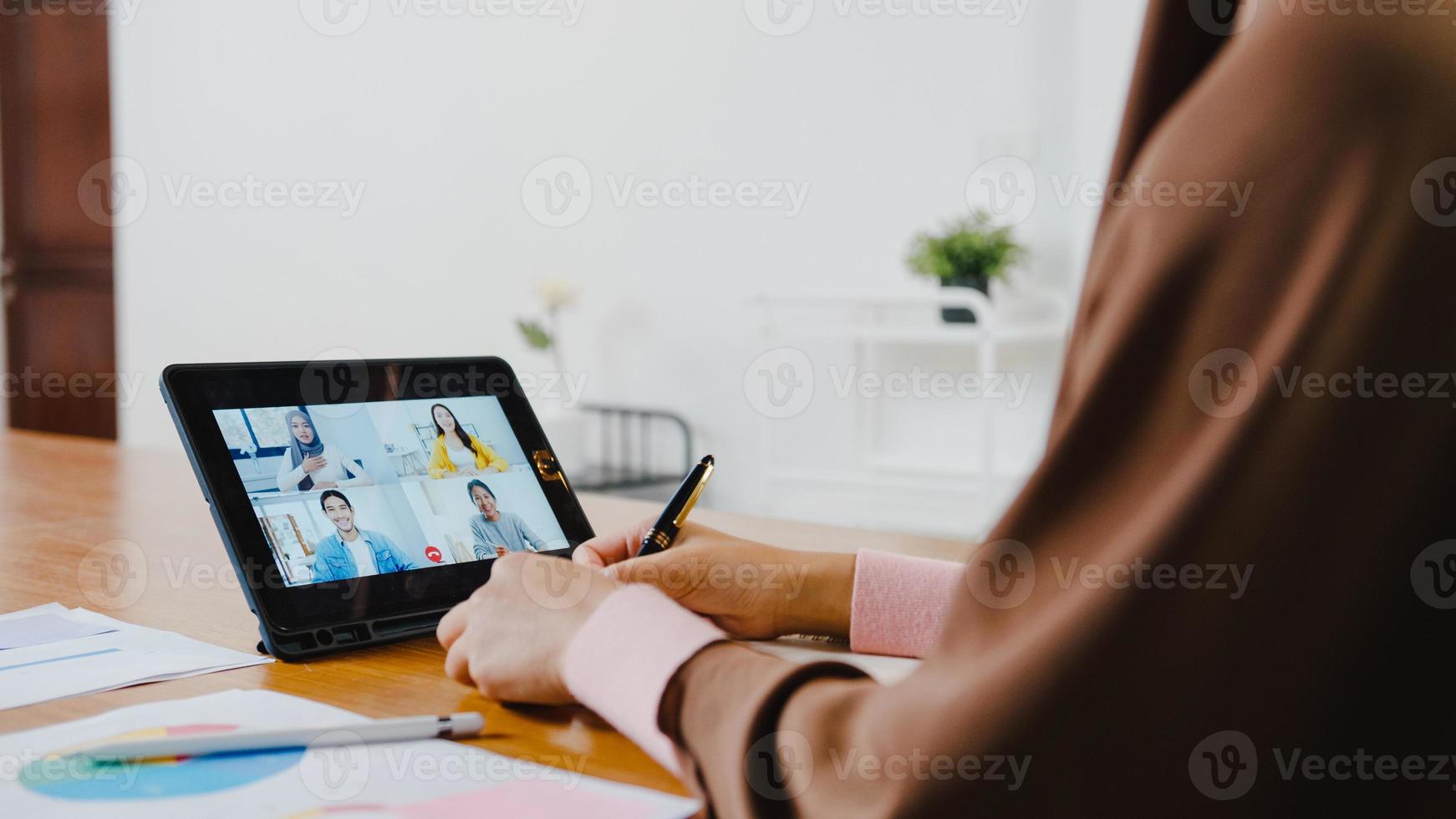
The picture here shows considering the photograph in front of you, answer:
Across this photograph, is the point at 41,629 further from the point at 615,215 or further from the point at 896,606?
the point at 615,215

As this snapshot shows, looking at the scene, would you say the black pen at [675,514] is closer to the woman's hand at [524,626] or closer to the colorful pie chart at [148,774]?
the woman's hand at [524,626]

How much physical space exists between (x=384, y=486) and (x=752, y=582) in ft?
0.82

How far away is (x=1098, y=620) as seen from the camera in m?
0.42

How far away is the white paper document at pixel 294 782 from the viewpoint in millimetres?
501

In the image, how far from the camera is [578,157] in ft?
13.5

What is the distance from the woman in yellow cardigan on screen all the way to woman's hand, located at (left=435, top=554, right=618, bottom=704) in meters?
0.16

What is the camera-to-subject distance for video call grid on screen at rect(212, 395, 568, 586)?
747mm

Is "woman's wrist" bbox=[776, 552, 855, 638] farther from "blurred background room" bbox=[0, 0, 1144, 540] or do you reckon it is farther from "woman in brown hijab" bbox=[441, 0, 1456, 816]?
"blurred background room" bbox=[0, 0, 1144, 540]

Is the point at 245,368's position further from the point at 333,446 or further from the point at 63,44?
the point at 63,44

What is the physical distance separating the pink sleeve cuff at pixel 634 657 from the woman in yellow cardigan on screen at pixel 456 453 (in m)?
0.25

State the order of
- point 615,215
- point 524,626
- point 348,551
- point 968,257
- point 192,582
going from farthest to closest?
point 615,215
point 968,257
point 192,582
point 348,551
point 524,626

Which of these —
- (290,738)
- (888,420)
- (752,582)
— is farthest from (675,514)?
(888,420)

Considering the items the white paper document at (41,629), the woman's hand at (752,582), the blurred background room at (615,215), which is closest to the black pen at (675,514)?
the woman's hand at (752,582)

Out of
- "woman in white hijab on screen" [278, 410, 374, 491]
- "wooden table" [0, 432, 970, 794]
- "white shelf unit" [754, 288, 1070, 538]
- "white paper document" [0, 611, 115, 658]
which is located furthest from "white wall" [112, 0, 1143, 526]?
"white paper document" [0, 611, 115, 658]
